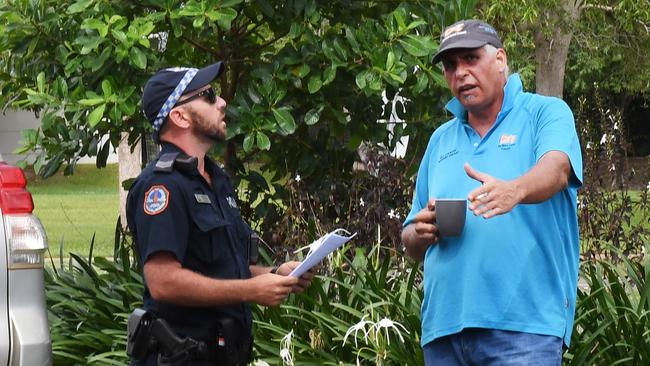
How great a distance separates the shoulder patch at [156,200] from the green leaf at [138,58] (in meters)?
3.39

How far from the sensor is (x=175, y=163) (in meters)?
4.28

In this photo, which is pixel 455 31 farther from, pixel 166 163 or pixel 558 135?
pixel 166 163

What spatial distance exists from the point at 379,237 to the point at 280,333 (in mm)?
1336

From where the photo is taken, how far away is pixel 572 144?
4.26 meters

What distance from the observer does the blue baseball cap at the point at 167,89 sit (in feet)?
14.4

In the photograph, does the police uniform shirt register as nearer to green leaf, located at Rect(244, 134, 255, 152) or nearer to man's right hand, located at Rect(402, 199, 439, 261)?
man's right hand, located at Rect(402, 199, 439, 261)

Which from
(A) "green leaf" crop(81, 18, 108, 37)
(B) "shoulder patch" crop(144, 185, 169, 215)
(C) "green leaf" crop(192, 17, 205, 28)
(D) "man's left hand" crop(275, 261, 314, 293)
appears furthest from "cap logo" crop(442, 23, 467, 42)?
(A) "green leaf" crop(81, 18, 108, 37)

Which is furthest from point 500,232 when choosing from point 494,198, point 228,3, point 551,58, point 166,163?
point 551,58

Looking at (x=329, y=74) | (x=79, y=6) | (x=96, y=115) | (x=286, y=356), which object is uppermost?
(x=79, y=6)

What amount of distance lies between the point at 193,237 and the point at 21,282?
167 centimetres

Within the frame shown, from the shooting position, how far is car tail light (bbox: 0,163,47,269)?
18.6 feet

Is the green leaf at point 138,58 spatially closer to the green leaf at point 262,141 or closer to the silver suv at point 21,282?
the green leaf at point 262,141

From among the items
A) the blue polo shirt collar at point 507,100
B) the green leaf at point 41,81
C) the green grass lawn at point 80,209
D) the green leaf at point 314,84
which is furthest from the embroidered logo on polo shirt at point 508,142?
the green grass lawn at point 80,209

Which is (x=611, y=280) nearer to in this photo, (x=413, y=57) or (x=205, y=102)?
(x=413, y=57)
